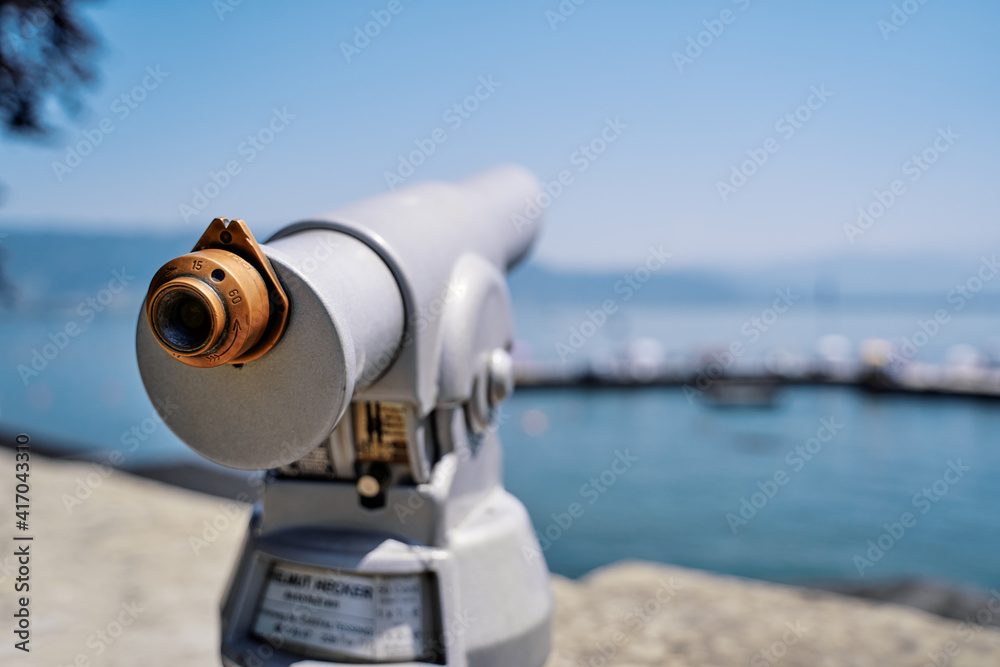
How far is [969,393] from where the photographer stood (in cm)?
2486

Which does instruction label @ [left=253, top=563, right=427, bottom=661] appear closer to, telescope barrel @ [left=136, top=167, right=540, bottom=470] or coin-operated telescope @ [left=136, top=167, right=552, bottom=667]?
coin-operated telescope @ [left=136, top=167, right=552, bottom=667]

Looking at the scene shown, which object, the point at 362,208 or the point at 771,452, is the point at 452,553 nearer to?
the point at 362,208

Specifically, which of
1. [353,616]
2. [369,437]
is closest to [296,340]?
[369,437]

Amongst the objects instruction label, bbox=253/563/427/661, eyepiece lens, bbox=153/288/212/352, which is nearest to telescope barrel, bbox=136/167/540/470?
eyepiece lens, bbox=153/288/212/352

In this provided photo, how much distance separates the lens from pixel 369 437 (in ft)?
7.16

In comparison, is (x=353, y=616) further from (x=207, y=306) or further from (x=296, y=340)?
→ (x=207, y=306)

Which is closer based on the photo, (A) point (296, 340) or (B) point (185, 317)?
(B) point (185, 317)

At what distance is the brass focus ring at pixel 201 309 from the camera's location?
1.49m

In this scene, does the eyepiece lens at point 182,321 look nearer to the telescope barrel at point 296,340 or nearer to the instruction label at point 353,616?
the telescope barrel at point 296,340

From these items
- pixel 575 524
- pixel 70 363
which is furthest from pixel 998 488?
pixel 70 363

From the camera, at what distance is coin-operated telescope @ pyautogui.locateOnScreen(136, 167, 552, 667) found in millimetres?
1662

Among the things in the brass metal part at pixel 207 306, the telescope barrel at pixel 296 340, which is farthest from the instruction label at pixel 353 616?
the brass metal part at pixel 207 306

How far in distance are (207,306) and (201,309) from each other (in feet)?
0.15

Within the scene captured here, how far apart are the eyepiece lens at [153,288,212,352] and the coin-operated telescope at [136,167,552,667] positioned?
6cm
